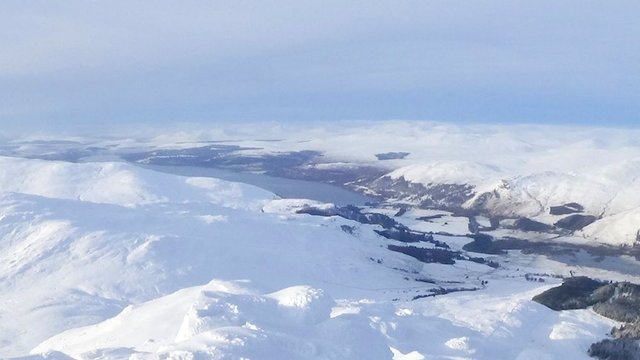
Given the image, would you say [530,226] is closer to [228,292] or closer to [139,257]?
[139,257]

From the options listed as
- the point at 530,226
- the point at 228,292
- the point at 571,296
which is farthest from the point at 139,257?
the point at 530,226

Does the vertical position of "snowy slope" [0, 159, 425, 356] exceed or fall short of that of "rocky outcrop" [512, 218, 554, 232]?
it exceeds it

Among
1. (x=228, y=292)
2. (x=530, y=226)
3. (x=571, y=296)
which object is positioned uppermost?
(x=228, y=292)

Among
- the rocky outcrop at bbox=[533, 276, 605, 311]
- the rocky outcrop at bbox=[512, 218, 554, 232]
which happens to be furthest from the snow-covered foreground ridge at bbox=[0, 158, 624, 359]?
the rocky outcrop at bbox=[512, 218, 554, 232]

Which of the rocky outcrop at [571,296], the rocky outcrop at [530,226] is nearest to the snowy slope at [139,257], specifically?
A: the rocky outcrop at [571,296]

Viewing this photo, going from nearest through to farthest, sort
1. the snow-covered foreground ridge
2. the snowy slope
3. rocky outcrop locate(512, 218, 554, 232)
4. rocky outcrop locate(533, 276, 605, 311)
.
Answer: the snow-covered foreground ridge < rocky outcrop locate(533, 276, 605, 311) < the snowy slope < rocky outcrop locate(512, 218, 554, 232)

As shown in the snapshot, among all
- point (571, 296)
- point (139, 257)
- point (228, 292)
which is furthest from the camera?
point (139, 257)

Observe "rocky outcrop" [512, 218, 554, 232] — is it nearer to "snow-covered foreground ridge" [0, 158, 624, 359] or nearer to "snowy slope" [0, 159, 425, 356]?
"snow-covered foreground ridge" [0, 158, 624, 359]

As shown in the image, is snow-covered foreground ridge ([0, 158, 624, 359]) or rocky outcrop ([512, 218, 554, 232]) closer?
snow-covered foreground ridge ([0, 158, 624, 359])

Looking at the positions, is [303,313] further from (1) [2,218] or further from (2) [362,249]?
(1) [2,218]

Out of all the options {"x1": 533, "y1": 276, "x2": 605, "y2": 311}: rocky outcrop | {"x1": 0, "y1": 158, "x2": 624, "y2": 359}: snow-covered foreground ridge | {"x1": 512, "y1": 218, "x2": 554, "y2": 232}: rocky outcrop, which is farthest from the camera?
{"x1": 512, "y1": 218, "x2": 554, "y2": 232}: rocky outcrop
